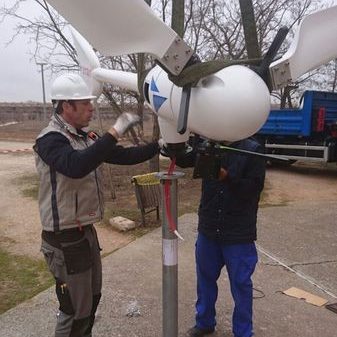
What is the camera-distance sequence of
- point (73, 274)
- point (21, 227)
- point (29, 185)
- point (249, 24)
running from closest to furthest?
1. point (73, 274)
2. point (21, 227)
3. point (249, 24)
4. point (29, 185)

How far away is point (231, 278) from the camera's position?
2.93 m

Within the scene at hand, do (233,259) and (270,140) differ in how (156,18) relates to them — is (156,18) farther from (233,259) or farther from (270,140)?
(270,140)

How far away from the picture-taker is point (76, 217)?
2533 millimetres

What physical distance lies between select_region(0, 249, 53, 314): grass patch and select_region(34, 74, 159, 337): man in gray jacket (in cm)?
160

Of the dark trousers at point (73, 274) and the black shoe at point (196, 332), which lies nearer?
the dark trousers at point (73, 274)

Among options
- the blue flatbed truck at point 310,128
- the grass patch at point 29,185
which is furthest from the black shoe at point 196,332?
the blue flatbed truck at point 310,128

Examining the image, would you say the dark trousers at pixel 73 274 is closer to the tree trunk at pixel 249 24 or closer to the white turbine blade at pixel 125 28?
the white turbine blade at pixel 125 28

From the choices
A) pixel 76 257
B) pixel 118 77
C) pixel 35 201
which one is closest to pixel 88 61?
pixel 118 77

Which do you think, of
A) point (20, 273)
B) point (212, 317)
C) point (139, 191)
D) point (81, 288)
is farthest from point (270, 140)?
point (81, 288)

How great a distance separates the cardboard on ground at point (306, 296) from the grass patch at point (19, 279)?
7.33ft

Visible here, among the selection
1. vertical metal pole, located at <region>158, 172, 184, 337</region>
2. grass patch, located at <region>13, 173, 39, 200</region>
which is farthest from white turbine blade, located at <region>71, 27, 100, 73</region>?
grass patch, located at <region>13, 173, 39, 200</region>

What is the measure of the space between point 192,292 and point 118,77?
2.19 m

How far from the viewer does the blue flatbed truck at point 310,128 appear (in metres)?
10.9

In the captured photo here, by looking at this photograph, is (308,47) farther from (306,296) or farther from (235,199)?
(306,296)
